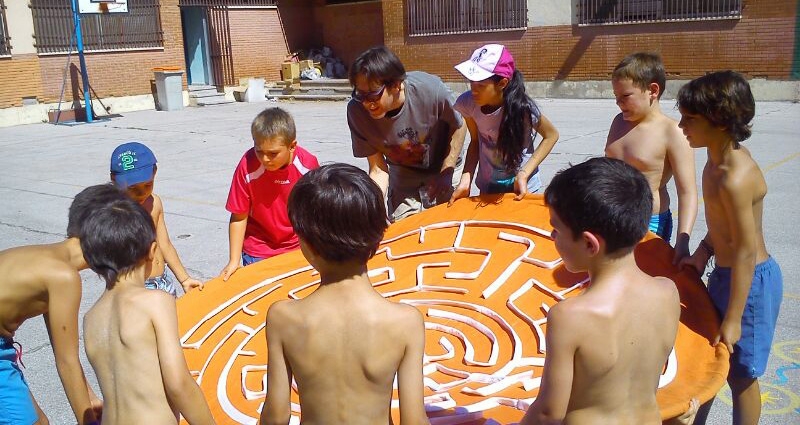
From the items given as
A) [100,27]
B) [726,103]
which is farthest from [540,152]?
[100,27]

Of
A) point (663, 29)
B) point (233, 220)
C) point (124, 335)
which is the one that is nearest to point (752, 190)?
point (124, 335)

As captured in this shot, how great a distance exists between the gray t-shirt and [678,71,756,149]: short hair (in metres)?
1.65

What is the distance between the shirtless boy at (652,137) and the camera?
317cm

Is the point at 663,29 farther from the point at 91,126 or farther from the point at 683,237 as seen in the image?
the point at 683,237

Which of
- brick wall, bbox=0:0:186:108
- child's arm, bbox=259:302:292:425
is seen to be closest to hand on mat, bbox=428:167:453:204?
child's arm, bbox=259:302:292:425

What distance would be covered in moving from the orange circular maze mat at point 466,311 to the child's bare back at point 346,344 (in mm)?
660

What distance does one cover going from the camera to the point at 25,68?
719 inches

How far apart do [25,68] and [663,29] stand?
15.0m

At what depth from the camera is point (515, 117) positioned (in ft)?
11.6

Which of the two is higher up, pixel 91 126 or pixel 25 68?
pixel 25 68

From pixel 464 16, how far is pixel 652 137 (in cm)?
1737

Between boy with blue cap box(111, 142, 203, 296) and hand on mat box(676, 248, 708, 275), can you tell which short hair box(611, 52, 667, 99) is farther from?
boy with blue cap box(111, 142, 203, 296)

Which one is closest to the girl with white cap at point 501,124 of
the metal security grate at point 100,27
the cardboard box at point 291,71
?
the metal security grate at point 100,27

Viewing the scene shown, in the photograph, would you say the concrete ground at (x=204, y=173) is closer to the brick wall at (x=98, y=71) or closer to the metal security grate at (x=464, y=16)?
the brick wall at (x=98, y=71)
